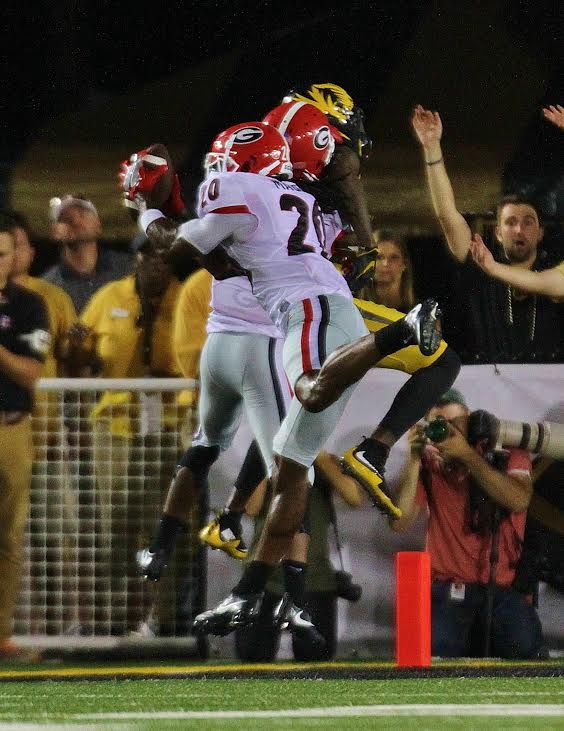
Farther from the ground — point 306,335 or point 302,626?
point 306,335

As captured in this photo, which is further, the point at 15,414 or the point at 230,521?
the point at 15,414

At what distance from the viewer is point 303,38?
30.8ft

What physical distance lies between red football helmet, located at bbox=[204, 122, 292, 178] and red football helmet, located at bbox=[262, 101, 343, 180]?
0.19 metres

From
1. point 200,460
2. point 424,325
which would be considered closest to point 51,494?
point 200,460

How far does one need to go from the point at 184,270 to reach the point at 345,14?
6.01 feet

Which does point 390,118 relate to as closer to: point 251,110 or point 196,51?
point 251,110

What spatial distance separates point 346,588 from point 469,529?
1.91ft

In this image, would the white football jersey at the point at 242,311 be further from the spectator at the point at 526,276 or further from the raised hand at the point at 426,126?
the raised hand at the point at 426,126

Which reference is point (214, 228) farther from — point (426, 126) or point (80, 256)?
point (426, 126)

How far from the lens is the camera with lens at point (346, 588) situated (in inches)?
281

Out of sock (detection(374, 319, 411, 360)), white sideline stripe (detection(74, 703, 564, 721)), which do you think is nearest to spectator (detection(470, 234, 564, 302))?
sock (detection(374, 319, 411, 360))

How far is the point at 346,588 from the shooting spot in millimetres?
7168

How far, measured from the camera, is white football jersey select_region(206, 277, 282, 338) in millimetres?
6707

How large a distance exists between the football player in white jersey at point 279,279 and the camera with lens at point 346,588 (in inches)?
40.1
